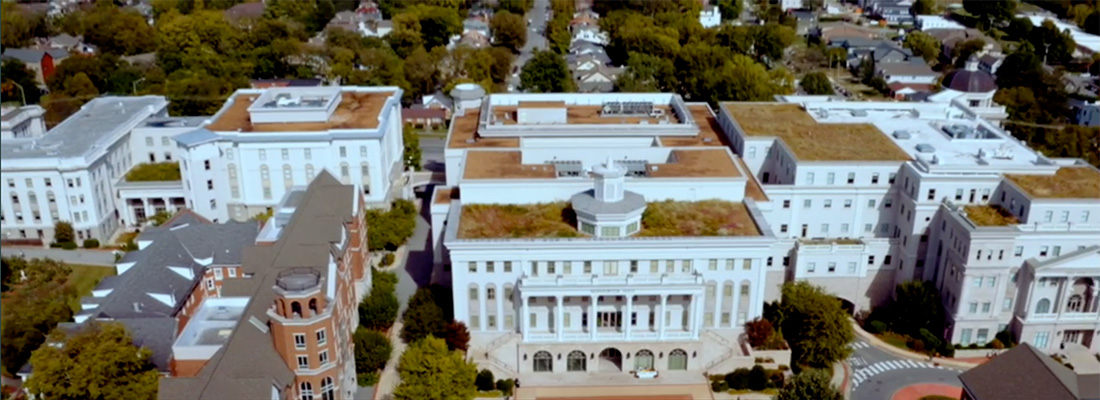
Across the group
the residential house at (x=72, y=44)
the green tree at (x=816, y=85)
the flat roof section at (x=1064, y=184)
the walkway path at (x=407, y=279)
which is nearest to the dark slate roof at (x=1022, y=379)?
the flat roof section at (x=1064, y=184)

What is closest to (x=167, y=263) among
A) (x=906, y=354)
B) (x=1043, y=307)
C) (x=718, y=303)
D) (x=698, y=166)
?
(x=718, y=303)

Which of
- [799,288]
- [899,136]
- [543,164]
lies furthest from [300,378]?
[899,136]

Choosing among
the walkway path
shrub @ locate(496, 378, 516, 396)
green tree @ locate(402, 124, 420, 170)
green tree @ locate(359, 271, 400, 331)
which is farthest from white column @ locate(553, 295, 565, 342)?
green tree @ locate(402, 124, 420, 170)

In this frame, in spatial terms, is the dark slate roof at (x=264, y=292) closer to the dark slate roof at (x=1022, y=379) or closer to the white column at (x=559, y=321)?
the white column at (x=559, y=321)

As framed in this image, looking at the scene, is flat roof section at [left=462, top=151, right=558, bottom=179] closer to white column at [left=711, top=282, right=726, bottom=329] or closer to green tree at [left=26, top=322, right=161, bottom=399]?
white column at [left=711, top=282, right=726, bottom=329]

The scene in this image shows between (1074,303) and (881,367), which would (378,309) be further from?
(1074,303)
